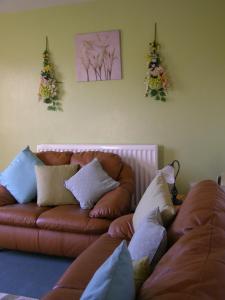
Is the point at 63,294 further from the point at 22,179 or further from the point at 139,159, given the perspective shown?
the point at 139,159

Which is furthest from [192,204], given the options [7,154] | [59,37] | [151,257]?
[7,154]

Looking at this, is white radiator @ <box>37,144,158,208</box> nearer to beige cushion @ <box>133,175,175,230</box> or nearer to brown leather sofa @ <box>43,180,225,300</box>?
beige cushion @ <box>133,175,175,230</box>

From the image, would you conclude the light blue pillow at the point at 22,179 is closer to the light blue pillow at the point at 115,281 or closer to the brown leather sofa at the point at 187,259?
the brown leather sofa at the point at 187,259

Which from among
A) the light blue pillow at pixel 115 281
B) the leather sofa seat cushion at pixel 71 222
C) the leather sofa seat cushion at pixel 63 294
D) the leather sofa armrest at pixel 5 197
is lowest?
the leather sofa seat cushion at pixel 71 222

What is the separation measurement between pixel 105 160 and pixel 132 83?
101 cm

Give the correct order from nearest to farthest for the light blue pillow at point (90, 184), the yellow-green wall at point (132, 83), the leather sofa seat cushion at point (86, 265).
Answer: the leather sofa seat cushion at point (86, 265)
the light blue pillow at point (90, 184)
the yellow-green wall at point (132, 83)

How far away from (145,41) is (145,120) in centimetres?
91

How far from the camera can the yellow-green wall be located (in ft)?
11.3

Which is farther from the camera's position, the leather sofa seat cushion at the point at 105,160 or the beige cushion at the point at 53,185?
the leather sofa seat cushion at the point at 105,160

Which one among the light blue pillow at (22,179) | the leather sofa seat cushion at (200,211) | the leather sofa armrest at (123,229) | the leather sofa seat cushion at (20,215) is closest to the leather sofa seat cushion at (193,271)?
the leather sofa seat cushion at (200,211)

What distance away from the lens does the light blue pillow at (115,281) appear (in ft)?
3.29

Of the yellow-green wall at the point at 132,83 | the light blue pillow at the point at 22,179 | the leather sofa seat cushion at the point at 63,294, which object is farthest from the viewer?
the yellow-green wall at the point at 132,83

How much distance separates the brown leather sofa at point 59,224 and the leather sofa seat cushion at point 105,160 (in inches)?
8.5

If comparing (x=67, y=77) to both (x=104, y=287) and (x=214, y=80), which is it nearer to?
(x=214, y=80)
